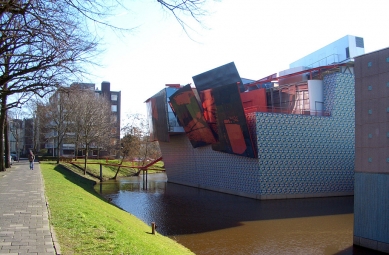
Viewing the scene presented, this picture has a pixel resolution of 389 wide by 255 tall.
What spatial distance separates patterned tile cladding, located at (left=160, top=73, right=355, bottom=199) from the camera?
2378cm

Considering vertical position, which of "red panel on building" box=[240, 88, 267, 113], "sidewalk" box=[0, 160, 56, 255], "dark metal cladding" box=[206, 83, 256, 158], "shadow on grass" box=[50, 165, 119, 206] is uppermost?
"red panel on building" box=[240, 88, 267, 113]

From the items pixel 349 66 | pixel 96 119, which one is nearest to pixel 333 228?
pixel 349 66

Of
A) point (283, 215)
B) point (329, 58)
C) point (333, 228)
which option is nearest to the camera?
point (333, 228)

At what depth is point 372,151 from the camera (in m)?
11.5

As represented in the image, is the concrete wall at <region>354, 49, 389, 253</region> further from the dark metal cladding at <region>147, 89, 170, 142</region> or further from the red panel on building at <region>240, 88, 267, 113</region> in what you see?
the dark metal cladding at <region>147, 89, 170, 142</region>

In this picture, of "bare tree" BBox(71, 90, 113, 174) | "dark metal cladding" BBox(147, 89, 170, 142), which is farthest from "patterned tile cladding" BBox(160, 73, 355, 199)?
"bare tree" BBox(71, 90, 113, 174)

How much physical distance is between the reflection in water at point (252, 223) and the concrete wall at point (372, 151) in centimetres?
92

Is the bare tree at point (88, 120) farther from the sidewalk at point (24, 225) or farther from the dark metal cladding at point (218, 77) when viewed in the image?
the sidewalk at point (24, 225)

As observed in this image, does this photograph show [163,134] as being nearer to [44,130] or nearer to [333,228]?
[44,130]

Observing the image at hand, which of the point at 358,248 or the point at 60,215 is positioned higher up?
the point at 60,215

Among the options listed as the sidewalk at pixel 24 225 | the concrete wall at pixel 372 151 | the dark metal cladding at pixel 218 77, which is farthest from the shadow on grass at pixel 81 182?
the concrete wall at pixel 372 151

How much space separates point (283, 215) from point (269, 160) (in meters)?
6.08

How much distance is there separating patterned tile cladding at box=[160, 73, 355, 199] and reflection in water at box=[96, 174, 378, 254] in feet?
3.83

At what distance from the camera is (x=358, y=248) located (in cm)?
1170
